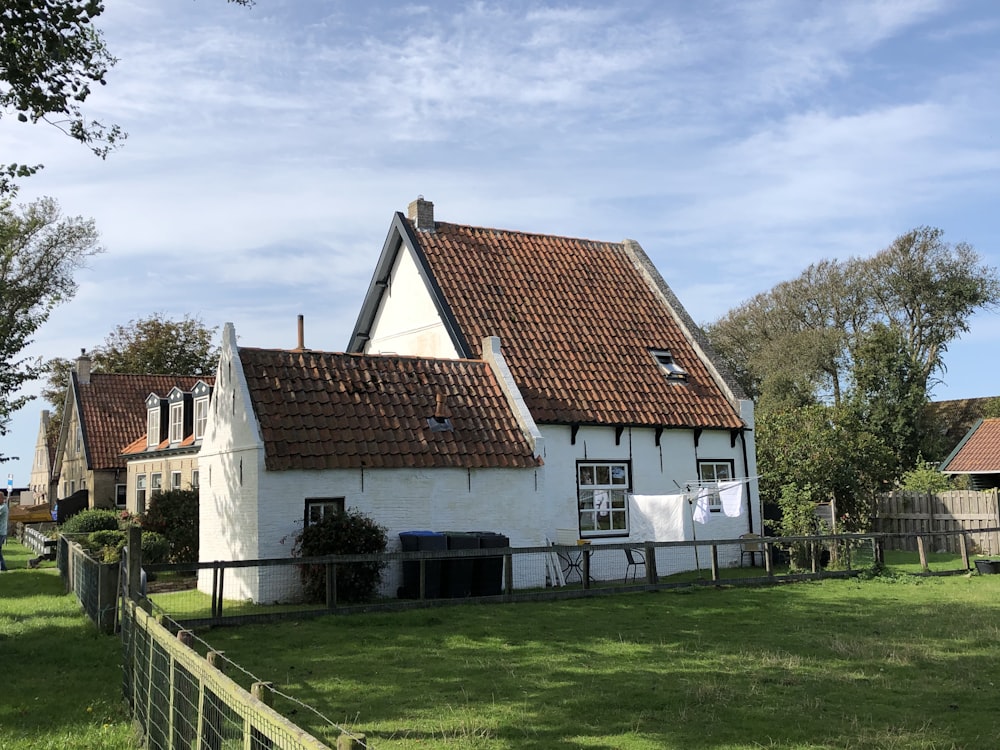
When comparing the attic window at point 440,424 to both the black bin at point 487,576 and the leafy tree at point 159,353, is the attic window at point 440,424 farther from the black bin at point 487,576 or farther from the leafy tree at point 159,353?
the leafy tree at point 159,353

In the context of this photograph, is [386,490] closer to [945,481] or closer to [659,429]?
[659,429]

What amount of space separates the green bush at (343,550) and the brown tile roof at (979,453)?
2743 centimetres

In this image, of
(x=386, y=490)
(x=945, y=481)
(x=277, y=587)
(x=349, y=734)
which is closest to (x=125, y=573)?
(x=277, y=587)

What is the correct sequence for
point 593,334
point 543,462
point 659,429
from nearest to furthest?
point 543,462, point 659,429, point 593,334

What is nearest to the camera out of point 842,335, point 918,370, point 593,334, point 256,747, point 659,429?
point 256,747

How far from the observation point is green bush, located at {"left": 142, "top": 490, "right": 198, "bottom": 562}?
25.6 meters

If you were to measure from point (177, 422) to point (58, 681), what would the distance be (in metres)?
26.4

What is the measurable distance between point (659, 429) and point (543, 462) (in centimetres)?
390

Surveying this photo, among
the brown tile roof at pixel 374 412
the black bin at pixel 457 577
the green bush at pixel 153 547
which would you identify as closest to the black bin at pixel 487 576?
the black bin at pixel 457 577

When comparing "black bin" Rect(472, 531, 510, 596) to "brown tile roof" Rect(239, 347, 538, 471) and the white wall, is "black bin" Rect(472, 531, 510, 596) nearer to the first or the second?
"brown tile roof" Rect(239, 347, 538, 471)

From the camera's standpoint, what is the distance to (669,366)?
78.7ft

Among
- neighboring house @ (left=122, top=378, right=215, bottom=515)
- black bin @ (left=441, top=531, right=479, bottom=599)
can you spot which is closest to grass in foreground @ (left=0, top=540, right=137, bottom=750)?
black bin @ (left=441, top=531, right=479, bottom=599)

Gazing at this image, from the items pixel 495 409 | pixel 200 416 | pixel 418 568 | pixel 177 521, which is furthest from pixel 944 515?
pixel 200 416

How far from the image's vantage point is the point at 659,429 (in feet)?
72.7
